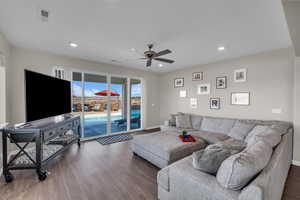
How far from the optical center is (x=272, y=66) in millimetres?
3424

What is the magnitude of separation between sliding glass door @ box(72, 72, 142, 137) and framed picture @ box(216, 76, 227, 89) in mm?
3148

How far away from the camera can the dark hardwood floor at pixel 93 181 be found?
76.2 inches

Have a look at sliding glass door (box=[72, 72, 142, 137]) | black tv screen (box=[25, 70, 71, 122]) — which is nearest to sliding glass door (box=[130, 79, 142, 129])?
sliding glass door (box=[72, 72, 142, 137])

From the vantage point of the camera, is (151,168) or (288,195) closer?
(288,195)

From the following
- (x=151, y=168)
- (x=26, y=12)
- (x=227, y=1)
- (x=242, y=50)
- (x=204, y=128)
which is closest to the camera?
(x=227, y=1)

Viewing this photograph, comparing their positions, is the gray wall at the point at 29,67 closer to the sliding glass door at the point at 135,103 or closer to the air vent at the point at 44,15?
the sliding glass door at the point at 135,103

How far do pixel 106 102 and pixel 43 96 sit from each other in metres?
2.43

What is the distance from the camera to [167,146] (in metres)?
2.66

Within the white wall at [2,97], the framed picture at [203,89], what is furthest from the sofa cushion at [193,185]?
the framed picture at [203,89]

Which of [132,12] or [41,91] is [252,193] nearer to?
[132,12]

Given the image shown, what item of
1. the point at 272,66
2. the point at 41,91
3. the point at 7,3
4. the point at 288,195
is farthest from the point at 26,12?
the point at 272,66

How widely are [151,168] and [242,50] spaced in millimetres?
3643

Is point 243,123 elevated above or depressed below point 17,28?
below

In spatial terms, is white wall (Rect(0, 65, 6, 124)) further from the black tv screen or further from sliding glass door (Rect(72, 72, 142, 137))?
sliding glass door (Rect(72, 72, 142, 137))
